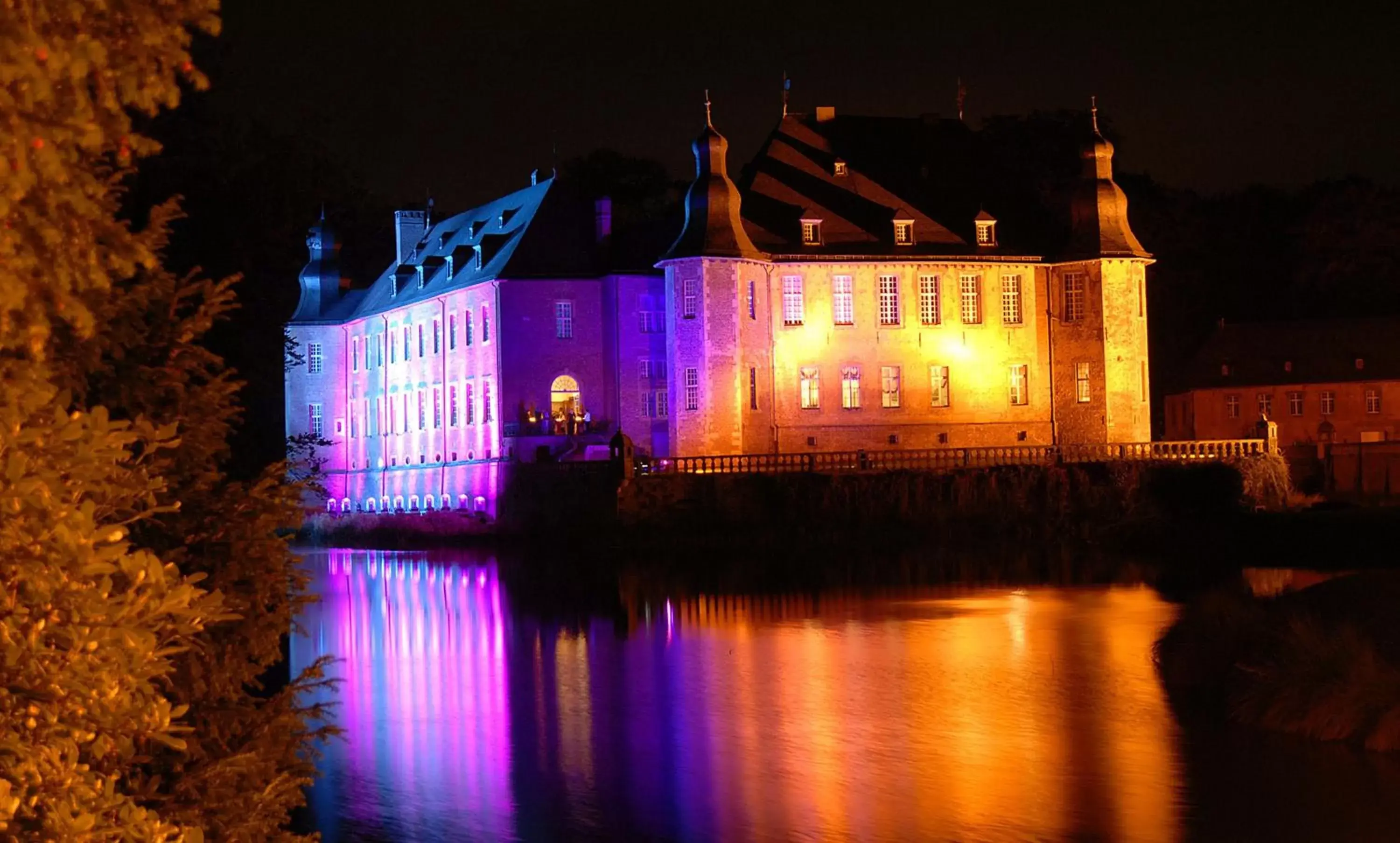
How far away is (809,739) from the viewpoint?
20672 mm

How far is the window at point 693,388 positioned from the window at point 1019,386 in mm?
10984

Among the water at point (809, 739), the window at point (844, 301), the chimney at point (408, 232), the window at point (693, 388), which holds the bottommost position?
the water at point (809, 739)

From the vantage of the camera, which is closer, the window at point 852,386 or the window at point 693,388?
the window at point 693,388

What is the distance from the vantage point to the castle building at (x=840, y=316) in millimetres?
54312

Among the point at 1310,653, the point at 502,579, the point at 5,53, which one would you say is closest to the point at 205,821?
the point at 5,53

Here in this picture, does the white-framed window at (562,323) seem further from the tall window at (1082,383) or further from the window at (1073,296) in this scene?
the tall window at (1082,383)

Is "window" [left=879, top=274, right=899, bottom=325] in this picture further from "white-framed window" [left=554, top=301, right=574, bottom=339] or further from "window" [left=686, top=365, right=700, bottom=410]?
"white-framed window" [left=554, top=301, right=574, bottom=339]

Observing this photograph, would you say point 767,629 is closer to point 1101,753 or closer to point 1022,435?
point 1101,753

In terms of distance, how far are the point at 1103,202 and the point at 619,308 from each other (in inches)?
612

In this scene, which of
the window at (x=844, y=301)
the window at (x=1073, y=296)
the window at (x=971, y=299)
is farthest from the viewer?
the window at (x=971, y=299)

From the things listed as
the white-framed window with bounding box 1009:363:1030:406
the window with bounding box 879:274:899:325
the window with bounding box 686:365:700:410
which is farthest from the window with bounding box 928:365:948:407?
the window with bounding box 686:365:700:410

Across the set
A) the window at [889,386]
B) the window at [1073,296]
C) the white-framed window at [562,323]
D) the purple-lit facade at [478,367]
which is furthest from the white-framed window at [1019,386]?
the white-framed window at [562,323]

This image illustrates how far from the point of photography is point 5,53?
4.59 m

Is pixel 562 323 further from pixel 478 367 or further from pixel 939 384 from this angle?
pixel 939 384
